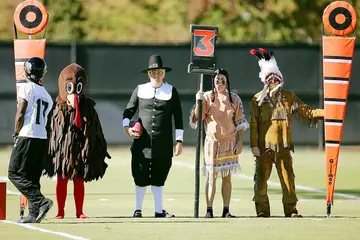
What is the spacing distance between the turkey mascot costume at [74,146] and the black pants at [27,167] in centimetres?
86

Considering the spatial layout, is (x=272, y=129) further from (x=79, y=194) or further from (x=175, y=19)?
(x=175, y=19)

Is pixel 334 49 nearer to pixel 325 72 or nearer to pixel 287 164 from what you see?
pixel 325 72

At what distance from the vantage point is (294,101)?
17.8 meters

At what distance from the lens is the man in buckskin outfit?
696 inches

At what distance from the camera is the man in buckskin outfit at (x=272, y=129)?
17.7 metres

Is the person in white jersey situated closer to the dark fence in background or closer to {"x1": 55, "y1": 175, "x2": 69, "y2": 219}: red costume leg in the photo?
{"x1": 55, "y1": 175, "x2": 69, "y2": 219}: red costume leg

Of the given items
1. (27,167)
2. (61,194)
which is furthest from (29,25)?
(27,167)

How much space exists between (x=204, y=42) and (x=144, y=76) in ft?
48.1

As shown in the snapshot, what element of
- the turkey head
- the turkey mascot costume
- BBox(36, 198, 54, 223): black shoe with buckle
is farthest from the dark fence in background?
BBox(36, 198, 54, 223): black shoe with buckle

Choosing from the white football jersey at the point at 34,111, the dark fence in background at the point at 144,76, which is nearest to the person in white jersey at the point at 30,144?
the white football jersey at the point at 34,111

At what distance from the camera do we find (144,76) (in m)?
32.2

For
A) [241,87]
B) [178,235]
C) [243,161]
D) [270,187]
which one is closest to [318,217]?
[178,235]

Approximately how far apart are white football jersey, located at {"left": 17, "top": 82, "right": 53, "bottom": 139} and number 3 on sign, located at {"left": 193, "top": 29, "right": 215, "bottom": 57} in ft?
7.21

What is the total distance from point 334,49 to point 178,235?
159 inches
